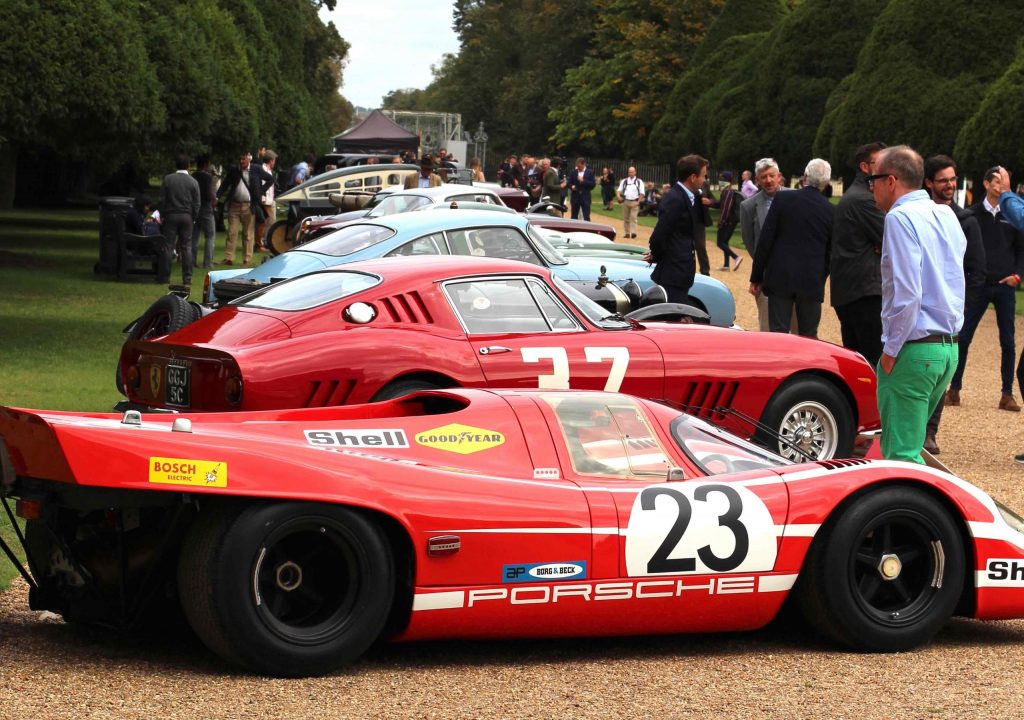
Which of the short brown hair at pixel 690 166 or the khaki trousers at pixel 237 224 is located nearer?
the short brown hair at pixel 690 166

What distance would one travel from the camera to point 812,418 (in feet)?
33.6

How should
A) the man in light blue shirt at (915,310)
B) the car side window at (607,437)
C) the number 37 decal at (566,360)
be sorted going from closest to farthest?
the car side window at (607,437) → the man in light blue shirt at (915,310) → the number 37 decal at (566,360)

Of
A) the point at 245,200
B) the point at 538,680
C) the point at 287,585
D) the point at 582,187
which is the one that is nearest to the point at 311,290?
the point at 287,585

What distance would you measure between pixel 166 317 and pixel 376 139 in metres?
54.1

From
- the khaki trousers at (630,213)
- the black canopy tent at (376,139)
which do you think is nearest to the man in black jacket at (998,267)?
the khaki trousers at (630,213)

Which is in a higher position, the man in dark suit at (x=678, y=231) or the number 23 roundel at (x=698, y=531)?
the man in dark suit at (x=678, y=231)

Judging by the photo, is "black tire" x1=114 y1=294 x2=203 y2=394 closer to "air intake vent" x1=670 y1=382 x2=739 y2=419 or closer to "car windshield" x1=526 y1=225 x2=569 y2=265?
"air intake vent" x1=670 y1=382 x2=739 y2=419

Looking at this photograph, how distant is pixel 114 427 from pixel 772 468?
275 cm

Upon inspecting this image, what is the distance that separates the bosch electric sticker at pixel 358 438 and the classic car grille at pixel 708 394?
12.0ft

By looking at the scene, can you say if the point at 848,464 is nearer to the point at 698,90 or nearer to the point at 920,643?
the point at 920,643

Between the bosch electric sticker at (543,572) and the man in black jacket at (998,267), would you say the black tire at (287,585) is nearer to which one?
the bosch electric sticker at (543,572)

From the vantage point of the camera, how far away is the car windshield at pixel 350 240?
1419cm

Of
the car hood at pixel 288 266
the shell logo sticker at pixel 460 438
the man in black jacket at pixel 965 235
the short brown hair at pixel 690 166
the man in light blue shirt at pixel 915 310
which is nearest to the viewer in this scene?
the shell logo sticker at pixel 460 438

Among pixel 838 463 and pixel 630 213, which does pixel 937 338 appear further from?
pixel 630 213
